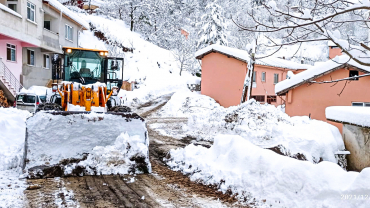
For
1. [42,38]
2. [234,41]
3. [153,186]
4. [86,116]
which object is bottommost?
Answer: [153,186]

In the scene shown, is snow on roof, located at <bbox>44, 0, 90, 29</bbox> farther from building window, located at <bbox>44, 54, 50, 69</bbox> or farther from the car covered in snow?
the car covered in snow

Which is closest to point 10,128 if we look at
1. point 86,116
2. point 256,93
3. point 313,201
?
point 86,116

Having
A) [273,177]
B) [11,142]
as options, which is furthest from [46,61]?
[273,177]

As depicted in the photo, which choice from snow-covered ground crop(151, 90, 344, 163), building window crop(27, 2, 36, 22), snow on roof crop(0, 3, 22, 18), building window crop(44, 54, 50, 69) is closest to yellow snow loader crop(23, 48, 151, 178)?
snow-covered ground crop(151, 90, 344, 163)

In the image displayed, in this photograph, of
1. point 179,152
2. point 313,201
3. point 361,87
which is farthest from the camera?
point 361,87

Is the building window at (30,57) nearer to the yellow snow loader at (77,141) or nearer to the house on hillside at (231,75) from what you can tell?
the house on hillside at (231,75)

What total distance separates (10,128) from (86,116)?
16.3ft

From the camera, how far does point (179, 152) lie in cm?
848

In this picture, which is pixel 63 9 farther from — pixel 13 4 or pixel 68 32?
Result: pixel 13 4

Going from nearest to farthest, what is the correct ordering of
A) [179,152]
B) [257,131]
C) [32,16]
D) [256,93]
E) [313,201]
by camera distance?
[313,201] < [179,152] < [257,131] < [32,16] < [256,93]

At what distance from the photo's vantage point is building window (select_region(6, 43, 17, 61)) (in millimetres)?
20469

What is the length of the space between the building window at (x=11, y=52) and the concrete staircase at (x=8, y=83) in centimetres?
122

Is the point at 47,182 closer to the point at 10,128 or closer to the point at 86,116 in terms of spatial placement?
the point at 86,116

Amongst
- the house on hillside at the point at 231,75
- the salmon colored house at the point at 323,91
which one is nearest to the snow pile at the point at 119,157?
the salmon colored house at the point at 323,91
